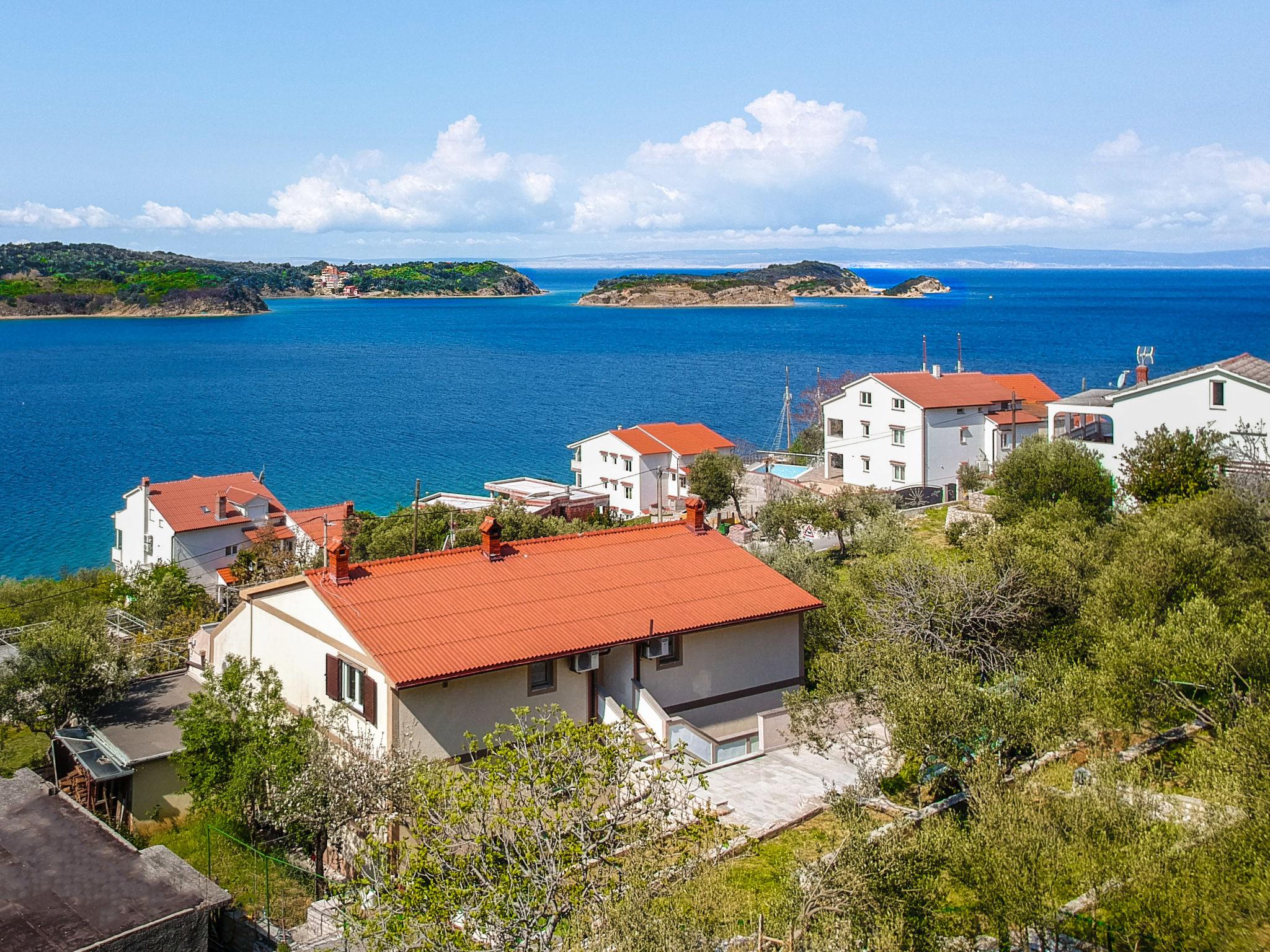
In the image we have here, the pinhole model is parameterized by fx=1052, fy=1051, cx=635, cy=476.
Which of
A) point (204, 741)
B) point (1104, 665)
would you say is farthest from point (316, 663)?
point (1104, 665)

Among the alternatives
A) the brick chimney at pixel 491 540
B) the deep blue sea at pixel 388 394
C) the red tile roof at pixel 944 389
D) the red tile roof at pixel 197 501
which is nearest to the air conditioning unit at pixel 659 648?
the brick chimney at pixel 491 540

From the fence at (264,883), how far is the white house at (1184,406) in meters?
31.2

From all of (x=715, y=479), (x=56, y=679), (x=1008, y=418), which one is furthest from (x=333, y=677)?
(x=1008, y=418)

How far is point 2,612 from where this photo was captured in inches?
1304

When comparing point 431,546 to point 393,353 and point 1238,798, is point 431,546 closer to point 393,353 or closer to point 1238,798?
point 1238,798

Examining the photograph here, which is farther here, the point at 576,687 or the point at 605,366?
the point at 605,366

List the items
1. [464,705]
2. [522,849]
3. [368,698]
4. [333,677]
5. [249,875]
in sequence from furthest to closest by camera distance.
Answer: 1. [333,677]
2. [464,705]
3. [368,698]
4. [249,875]
5. [522,849]

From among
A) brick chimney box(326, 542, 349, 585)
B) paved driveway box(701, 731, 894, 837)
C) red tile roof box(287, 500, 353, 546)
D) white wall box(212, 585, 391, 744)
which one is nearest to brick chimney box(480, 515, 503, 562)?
brick chimney box(326, 542, 349, 585)

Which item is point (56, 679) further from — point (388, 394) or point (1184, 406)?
point (388, 394)

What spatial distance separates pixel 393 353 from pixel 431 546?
425ft

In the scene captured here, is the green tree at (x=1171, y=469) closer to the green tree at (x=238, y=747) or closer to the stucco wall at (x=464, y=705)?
the stucco wall at (x=464, y=705)

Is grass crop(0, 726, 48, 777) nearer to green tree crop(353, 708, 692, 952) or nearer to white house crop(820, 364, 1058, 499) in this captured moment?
green tree crop(353, 708, 692, 952)

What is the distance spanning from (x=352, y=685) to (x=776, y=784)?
740 cm

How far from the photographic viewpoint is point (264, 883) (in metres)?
15.1
